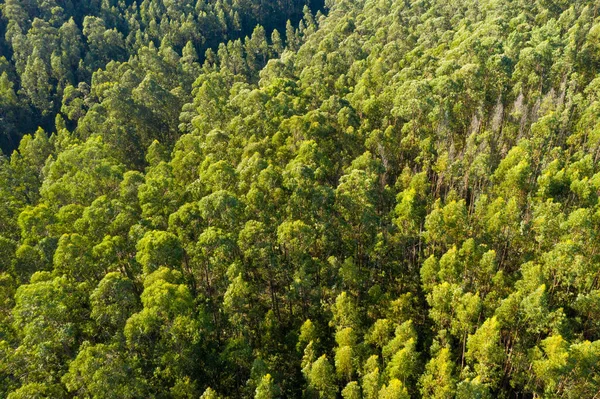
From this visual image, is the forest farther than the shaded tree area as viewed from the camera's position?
No

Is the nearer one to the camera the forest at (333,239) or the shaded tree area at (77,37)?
the forest at (333,239)

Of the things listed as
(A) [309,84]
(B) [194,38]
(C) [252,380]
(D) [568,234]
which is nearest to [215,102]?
(A) [309,84]

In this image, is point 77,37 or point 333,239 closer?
point 333,239

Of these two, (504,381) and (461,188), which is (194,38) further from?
(504,381)

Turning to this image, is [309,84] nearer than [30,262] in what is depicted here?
No

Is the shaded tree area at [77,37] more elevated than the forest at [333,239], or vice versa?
the shaded tree area at [77,37]

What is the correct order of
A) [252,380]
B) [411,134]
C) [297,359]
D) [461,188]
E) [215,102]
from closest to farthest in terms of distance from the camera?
[252,380], [297,359], [461,188], [411,134], [215,102]

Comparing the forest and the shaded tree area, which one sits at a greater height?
the shaded tree area

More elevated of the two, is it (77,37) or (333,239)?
(77,37)
